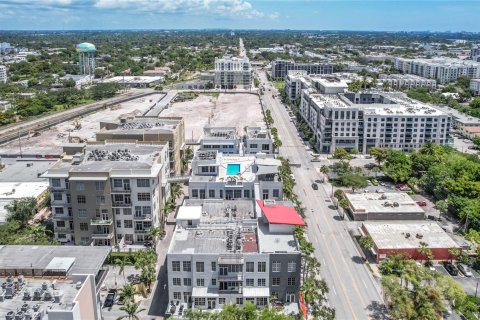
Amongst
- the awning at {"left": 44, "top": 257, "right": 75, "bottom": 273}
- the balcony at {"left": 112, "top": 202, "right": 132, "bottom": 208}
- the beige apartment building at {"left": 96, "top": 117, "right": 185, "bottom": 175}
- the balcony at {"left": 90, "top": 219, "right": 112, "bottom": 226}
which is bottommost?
the balcony at {"left": 90, "top": 219, "right": 112, "bottom": 226}

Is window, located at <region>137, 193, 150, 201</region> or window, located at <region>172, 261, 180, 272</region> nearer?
window, located at <region>172, 261, 180, 272</region>

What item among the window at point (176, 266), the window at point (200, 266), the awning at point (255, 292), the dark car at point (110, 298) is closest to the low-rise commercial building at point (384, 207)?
the awning at point (255, 292)

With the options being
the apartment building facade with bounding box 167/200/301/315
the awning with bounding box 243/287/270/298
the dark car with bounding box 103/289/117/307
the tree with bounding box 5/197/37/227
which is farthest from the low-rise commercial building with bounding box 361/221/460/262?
the tree with bounding box 5/197/37/227

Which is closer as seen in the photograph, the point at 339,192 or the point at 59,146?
the point at 339,192

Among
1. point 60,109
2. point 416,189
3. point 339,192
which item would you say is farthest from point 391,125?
point 60,109

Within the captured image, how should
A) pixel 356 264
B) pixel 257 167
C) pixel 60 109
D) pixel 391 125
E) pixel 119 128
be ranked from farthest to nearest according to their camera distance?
pixel 60 109
pixel 391 125
pixel 119 128
pixel 257 167
pixel 356 264

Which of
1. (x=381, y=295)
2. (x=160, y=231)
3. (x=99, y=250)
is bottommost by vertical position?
(x=381, y=295)

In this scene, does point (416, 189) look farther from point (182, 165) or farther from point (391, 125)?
point (182, 165)

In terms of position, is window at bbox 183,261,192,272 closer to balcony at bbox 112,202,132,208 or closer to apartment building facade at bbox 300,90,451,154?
balcony at bbox 112,202,132,208
